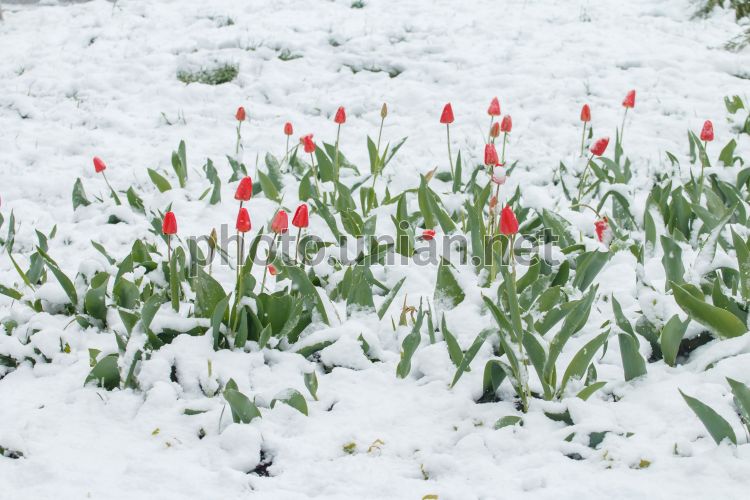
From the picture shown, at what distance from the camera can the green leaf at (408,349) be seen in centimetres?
237

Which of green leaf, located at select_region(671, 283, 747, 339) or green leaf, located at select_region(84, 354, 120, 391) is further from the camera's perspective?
green leaf, located at select_region(84, 354, 120, 391)

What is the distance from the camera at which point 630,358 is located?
2207 mm

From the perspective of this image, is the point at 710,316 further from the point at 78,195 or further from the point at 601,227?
the point at 78,195

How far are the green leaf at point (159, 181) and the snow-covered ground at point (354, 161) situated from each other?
7 centimetres

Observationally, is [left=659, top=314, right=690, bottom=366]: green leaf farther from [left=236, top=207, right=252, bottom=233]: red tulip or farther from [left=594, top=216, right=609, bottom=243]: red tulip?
[left=236, top=207, right=252, bottom=233]: red tulip

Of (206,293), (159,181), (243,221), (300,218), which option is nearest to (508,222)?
(300,218)

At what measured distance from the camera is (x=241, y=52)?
6.52 m

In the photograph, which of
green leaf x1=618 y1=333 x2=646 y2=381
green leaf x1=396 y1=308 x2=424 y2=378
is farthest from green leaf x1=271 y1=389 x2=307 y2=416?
green leaf x1=618 y1=333 x2=646 y2=381

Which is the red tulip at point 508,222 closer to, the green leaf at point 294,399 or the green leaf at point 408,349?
the green leaf at point 408,349

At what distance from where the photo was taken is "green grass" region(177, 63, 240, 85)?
6055mm

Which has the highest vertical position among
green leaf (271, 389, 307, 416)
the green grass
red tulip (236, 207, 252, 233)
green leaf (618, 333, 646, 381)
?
the green grass

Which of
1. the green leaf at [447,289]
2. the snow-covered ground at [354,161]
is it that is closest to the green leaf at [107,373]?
the snow-covered ground at [354,161]

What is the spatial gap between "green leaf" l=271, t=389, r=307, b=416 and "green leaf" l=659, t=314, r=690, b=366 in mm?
1126

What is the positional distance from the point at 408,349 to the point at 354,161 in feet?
8.26
